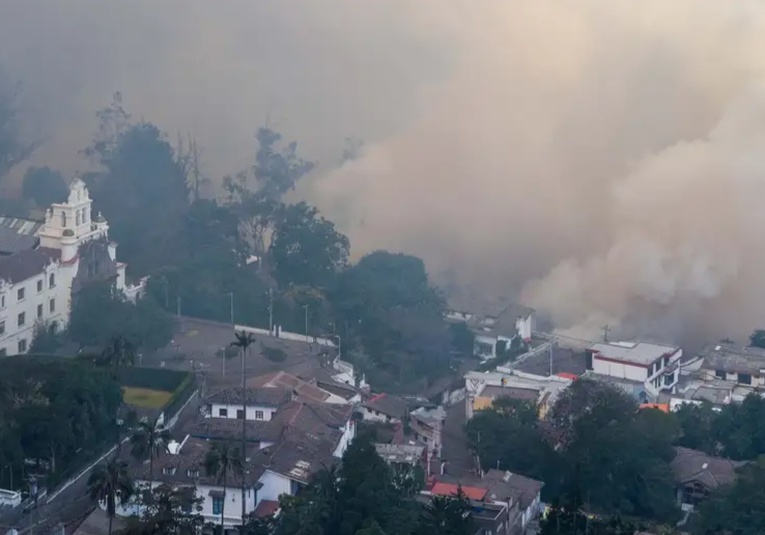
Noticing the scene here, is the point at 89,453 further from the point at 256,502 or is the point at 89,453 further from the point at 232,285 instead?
the point at 232,285

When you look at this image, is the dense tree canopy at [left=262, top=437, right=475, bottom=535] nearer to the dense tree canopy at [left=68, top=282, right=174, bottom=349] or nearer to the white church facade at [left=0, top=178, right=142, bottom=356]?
the dense tree canopy at [left=68, top=282, right=174, bottom=349]

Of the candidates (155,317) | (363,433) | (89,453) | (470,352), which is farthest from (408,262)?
(89,453)

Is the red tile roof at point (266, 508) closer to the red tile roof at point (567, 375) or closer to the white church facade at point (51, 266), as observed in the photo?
the white church facade at point (51, 266)

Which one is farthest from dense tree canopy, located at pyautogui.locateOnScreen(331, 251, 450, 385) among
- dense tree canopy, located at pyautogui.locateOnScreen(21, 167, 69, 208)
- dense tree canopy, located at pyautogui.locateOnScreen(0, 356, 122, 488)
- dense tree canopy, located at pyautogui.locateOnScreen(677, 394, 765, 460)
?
dense tree canopy, located at pyautogui.locateOnScreen(21, 167, 69, 208)

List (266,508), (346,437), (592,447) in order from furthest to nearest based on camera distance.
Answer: (346,437) → (592,447) → (266,508)

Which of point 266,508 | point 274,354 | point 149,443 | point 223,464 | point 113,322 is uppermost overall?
point 113,322

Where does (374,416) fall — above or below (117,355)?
below

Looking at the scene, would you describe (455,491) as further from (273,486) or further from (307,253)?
(307,253)

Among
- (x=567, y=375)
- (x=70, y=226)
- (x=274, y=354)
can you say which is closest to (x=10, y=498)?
(x=274, y=354)
